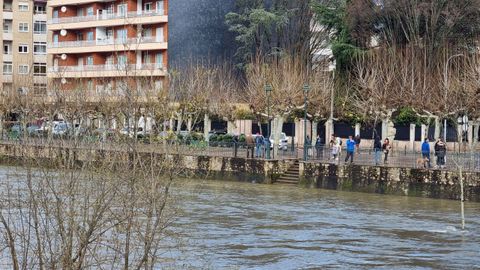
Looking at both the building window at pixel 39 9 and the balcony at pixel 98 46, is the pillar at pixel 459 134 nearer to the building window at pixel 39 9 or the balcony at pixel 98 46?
the balcony at pixel 98 46

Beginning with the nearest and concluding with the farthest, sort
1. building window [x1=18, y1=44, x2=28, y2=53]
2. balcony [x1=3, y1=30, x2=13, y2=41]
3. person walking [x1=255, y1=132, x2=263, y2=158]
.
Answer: person walking [x1=255, y1=132, x2=263, y2=158] → balcony [x1=3, y1=30, x2=13, y2=41] → building window [x1=18, y1=44, x2=28, y2=53]

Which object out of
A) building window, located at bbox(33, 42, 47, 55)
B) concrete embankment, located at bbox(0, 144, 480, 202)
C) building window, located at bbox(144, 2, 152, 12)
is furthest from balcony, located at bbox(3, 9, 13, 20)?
concrete embankment, located at bbox(0, 144, 480, 202)

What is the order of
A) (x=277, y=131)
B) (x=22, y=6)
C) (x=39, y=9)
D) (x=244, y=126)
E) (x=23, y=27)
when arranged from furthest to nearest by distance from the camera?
(x=39, y=9)
(x=23, y=27)
(x=22, y=6)
(x=244, y=126)
(x=277, y=131)

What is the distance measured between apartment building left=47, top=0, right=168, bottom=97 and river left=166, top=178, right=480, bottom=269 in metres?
38.0

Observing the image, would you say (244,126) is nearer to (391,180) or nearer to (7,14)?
(391,180)

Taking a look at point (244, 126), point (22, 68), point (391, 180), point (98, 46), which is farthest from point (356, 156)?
point (22, 68)

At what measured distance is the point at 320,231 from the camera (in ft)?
109

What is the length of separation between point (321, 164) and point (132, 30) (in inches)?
1504

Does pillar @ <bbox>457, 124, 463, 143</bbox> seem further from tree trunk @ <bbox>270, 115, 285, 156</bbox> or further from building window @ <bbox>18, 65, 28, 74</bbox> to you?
building window @ <bbox>18, 65, 28, 74</bbox>

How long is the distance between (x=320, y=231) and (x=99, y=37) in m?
60.1

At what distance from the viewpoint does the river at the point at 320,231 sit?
26922mm

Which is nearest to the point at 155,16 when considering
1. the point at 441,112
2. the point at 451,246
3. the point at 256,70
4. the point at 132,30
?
the point at 132,30

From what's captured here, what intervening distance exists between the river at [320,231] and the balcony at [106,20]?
39654 millimetres

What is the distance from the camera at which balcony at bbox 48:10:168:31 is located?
8400 centimetres
